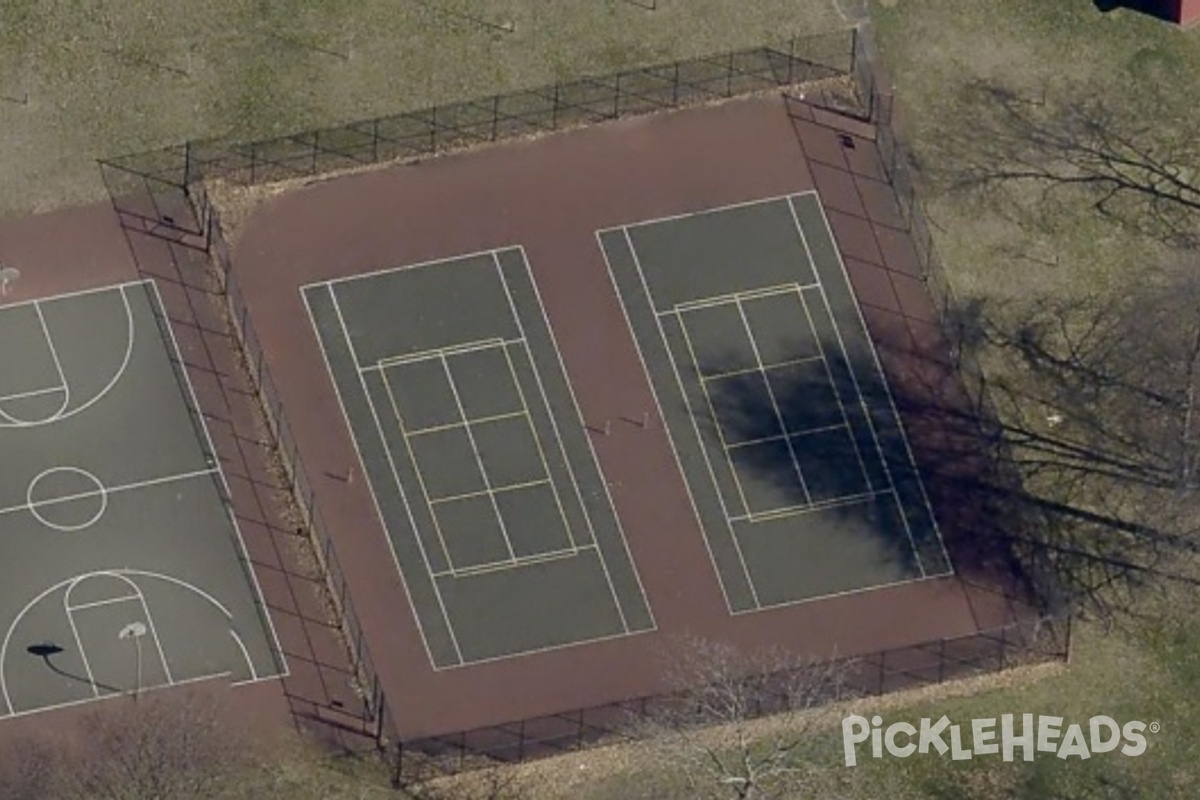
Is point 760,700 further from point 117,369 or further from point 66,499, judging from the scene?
point 117,369

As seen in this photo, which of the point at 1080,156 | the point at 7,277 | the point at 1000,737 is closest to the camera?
the point at 1000,737

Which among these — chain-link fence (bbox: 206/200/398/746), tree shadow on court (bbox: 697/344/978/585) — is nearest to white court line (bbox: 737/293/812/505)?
tree shadow on court (bbox: 697/344/978/585)

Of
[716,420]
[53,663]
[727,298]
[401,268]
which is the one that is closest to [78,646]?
[53,663]

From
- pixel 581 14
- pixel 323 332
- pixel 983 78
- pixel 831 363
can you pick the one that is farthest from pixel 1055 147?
pixel 323 332

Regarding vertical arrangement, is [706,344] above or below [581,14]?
below

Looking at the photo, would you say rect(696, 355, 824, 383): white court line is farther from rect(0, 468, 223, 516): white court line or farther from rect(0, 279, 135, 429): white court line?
rect(0, 279, 135, 429): white court line

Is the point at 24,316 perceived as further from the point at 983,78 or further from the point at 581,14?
the point at 983,78
